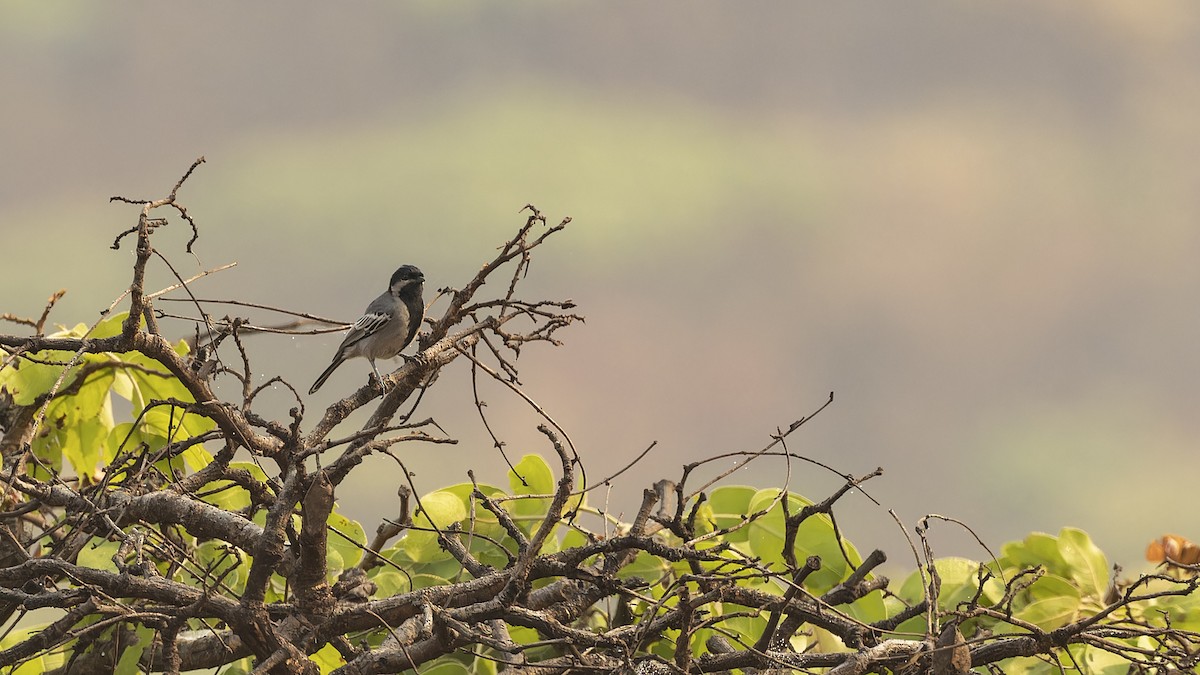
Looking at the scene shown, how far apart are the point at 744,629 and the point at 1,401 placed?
14.5 ft

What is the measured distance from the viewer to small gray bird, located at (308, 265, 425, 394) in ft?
21.4

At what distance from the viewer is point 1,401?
642cm

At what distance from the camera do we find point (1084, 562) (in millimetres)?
6191

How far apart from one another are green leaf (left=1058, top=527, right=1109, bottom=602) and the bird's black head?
13.3ft

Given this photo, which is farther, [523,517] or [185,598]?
[523,517]

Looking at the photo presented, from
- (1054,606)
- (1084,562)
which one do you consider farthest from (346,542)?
(1084,562)

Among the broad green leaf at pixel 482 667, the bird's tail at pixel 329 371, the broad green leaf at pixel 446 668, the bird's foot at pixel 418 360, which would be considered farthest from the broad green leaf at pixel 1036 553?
the bird's tail at pixel 329 371

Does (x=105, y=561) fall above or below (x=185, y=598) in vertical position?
above

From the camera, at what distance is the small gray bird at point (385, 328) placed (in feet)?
21.4

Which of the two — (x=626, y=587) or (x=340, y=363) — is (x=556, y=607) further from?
(x=340, y=363)

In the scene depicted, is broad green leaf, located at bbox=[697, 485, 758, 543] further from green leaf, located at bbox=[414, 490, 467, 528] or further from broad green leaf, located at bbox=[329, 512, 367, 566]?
broad green leaf, located at bbox=[329, 512, 367, 566]

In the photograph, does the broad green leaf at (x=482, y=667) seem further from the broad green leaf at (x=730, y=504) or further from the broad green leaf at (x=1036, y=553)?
the broad green leaf at (x=1036, y=553)

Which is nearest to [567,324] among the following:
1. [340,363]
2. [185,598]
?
[185,598]

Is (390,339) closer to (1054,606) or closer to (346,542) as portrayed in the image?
(346,542)
